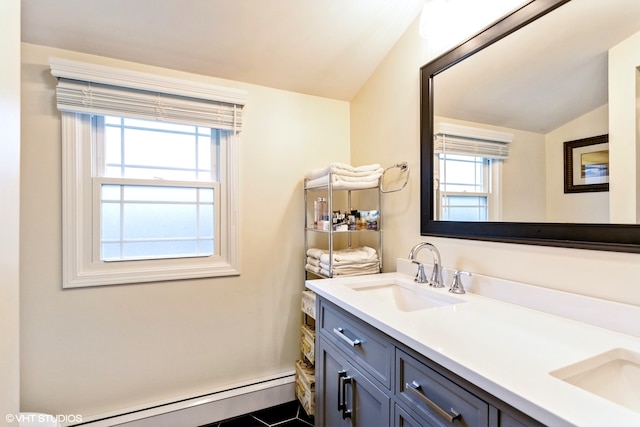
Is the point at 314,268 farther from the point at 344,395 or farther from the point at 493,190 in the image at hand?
the point at 493,190

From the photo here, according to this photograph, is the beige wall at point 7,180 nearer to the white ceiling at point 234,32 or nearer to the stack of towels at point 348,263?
the white ceiling at point 234,32

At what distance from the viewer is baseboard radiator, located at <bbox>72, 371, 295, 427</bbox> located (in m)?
1.58

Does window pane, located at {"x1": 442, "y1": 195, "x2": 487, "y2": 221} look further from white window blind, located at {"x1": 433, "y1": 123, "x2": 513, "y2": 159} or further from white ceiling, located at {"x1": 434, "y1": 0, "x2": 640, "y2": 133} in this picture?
white ceiling, located at {"x1": 434, "y1": 0, "x2": 640, "y2": 133}

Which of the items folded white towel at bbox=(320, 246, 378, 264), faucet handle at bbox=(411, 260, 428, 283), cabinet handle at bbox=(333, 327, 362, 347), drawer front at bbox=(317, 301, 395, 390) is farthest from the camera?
folded white towel at bbox=(320, 246, 378, 264)

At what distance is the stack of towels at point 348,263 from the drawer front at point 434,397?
2.58 feet

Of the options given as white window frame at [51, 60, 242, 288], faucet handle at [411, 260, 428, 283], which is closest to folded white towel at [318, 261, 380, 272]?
faucet handle at [411, 260, 428, 283]

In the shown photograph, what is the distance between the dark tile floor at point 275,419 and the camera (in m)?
1.74

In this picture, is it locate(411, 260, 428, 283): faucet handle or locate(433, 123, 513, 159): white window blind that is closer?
locate(433, 123, 513, 159): white window blind

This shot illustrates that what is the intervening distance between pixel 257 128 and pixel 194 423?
70.3 inches

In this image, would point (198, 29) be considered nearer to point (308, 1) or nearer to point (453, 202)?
point (308, 1)

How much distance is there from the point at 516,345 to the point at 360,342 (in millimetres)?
495

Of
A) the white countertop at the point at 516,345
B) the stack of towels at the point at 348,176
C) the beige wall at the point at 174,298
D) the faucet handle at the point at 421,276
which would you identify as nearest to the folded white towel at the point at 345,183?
the stack of towels at the point at 348,176

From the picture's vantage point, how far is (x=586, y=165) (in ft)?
3.11

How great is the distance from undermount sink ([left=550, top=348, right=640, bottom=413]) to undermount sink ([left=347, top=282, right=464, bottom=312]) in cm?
60
